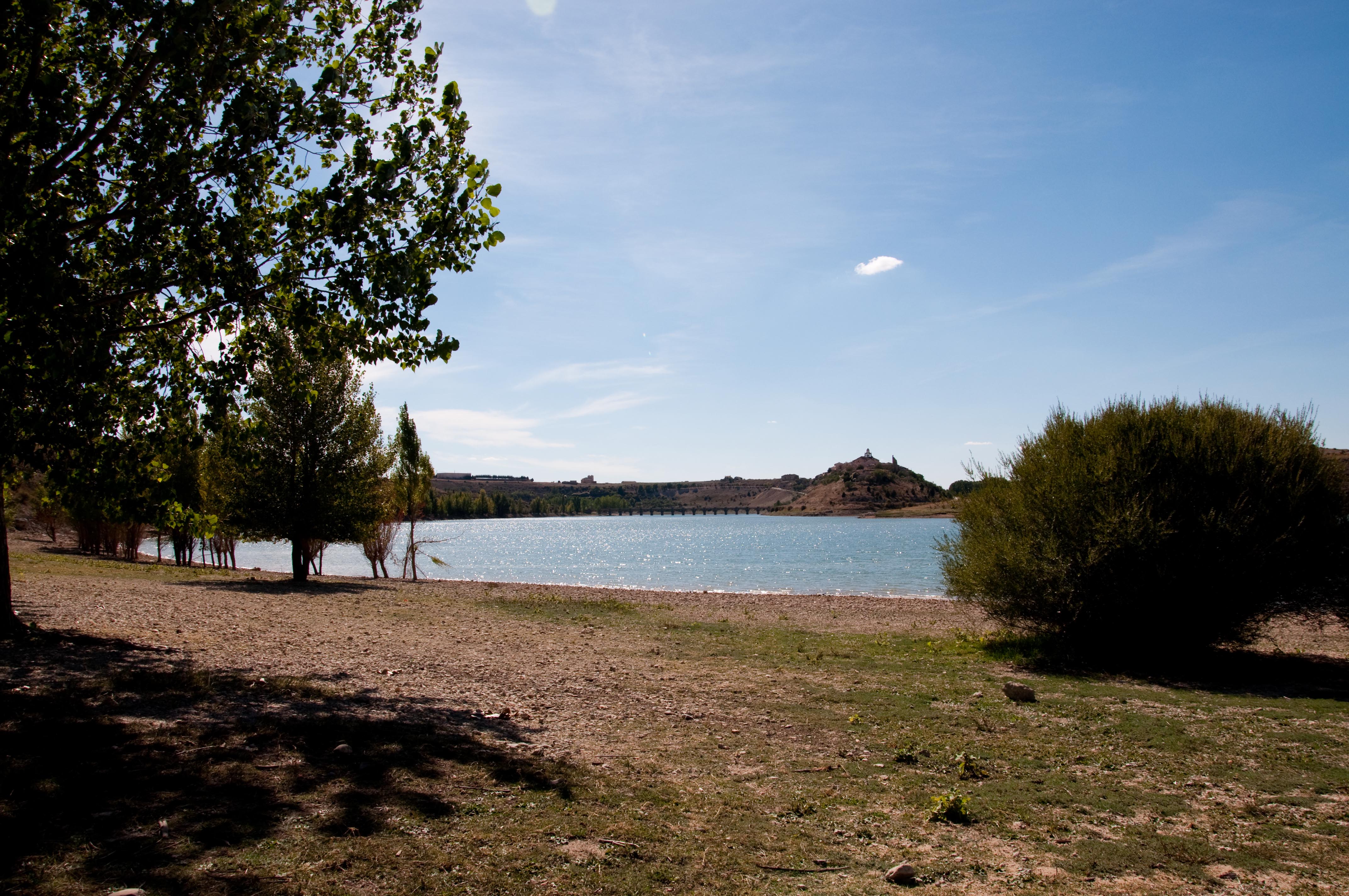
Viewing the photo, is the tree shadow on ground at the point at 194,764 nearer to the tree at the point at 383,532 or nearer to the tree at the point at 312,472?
the tree at the point at 312,472

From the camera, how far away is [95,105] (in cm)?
900

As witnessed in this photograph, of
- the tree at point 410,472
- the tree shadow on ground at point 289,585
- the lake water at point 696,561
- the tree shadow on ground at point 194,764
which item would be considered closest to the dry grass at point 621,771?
the tree shadow on ground at point 194,764

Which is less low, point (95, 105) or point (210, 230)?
point (95, 105)

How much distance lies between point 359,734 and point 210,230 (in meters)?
6.45

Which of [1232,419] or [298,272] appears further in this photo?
[1232,419]

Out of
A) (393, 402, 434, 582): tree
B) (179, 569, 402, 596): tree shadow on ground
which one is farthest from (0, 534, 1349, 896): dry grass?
(393, 402, 434, 582): tree

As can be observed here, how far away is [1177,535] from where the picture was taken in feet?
48.9

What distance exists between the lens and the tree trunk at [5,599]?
11.2m

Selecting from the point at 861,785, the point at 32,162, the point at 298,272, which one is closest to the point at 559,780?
the point at 861,785

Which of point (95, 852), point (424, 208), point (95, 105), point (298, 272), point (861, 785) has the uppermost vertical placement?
point (95, 105)

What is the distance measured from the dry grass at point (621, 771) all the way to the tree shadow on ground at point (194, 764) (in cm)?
3

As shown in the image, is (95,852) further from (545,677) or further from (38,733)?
(545,677)

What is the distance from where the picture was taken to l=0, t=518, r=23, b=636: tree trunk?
36.7 ft

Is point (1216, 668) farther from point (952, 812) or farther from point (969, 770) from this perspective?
point (952, 812)
